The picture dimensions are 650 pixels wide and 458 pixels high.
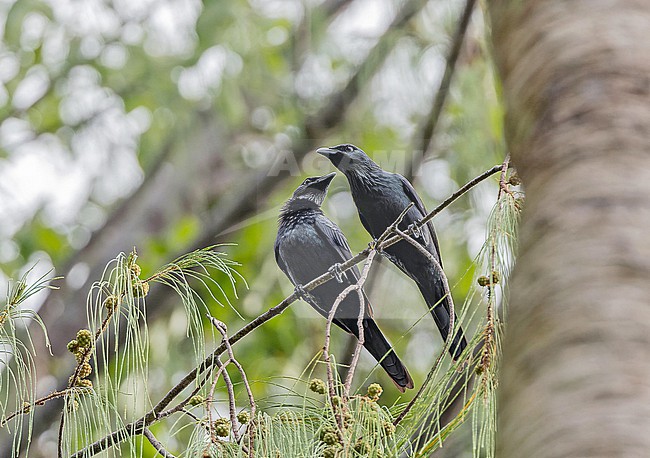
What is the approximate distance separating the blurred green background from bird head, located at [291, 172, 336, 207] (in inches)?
1.1

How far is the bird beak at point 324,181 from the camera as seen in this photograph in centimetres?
140

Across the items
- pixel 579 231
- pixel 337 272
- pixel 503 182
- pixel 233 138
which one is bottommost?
pixel 579 231

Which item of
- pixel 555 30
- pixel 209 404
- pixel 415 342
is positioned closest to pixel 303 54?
pixel 415 342

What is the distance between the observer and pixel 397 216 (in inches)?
52.8

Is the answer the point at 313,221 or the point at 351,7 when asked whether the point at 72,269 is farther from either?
the point at 313,221

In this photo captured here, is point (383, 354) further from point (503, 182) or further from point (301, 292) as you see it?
point (503, 182)

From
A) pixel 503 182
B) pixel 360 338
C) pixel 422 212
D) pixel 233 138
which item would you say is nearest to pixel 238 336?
pixel 360 338

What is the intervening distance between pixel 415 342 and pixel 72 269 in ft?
5.77

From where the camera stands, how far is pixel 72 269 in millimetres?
3133

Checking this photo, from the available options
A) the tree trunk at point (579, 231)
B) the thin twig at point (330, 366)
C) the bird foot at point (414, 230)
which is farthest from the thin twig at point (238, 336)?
the tree trunk at point (579, 231)

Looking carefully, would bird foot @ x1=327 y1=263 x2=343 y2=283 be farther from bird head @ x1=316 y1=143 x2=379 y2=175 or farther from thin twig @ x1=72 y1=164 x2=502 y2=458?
bird head @ x1=316 y1=143 x2=379 y2=175

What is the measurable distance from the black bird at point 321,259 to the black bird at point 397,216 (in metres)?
0.04

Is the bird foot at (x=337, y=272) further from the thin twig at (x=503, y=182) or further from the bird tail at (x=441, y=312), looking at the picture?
the thin twig at (x=503, y=182)

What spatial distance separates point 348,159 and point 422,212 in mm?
140
